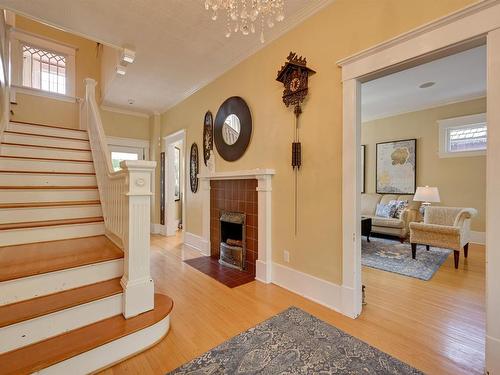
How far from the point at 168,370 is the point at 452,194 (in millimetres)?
5980

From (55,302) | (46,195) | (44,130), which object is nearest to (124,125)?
(44,130)

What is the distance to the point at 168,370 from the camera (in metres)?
1.44

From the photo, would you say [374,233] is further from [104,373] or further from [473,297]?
[104,373]

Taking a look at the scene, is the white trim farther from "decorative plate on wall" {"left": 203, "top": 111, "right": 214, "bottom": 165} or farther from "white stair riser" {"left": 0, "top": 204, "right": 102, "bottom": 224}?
"white stair riser" {"left": 0, "top": 204, "right": 102, "bottom": 224}

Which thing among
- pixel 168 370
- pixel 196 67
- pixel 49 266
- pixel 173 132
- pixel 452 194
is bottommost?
pixel 168 370

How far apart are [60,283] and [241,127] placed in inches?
99.6

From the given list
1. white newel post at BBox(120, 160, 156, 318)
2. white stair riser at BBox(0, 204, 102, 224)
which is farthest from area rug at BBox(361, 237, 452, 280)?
white stair riser at BBox(0, 204, 102, 224)

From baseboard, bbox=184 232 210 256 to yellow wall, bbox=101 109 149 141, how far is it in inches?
113

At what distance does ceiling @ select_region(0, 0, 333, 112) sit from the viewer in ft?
7.64

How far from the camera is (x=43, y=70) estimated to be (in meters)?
4.57

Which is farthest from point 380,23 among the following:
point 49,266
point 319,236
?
point 49,266

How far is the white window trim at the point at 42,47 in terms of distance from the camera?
420 centimetres

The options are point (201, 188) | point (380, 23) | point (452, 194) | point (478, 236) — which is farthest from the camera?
point (452, 194)

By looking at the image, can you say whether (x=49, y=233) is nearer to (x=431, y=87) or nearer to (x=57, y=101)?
(x=57, y=101)
